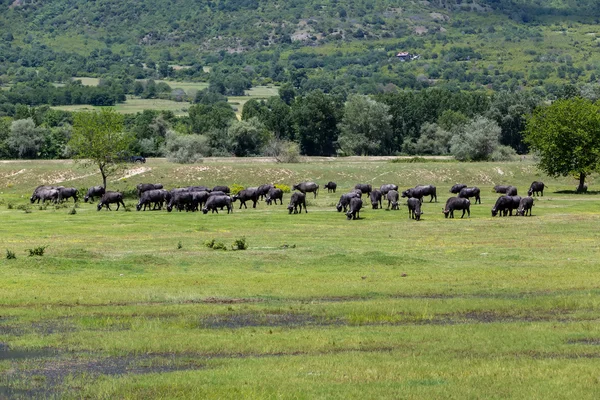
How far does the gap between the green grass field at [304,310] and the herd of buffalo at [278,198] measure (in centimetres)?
420

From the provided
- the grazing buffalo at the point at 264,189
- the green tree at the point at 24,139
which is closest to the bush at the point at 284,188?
the grazing buffalo at the point at 264,189

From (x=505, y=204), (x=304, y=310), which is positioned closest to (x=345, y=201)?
(x=505, y=204)

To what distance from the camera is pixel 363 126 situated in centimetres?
14212

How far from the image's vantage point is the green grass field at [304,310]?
1902 cm

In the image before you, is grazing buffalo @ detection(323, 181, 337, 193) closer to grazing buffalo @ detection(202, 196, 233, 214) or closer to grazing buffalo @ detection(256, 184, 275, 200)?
grazing buffalo @ detection(256, 184, 275, 200)

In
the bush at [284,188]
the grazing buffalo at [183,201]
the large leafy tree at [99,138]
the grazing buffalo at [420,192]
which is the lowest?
the bush at [284,188]

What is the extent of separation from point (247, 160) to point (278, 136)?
1192 inches

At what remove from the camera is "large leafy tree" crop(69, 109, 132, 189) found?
86250 millimetres

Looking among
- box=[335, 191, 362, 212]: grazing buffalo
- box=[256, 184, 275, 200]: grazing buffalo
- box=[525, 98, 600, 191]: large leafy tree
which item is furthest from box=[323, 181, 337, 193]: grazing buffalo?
box=[335, 191, 362, 212]: grazing buffalo

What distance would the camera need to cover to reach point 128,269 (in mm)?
36219

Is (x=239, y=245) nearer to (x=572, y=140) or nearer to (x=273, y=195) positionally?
(x=273, y=195)

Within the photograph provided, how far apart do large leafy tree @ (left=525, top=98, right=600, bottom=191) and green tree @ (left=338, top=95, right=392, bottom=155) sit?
2061 inches

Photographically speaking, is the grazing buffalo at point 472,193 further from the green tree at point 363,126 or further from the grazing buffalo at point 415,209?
the green tree at point 363,126

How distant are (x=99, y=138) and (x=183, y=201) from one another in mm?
20951
